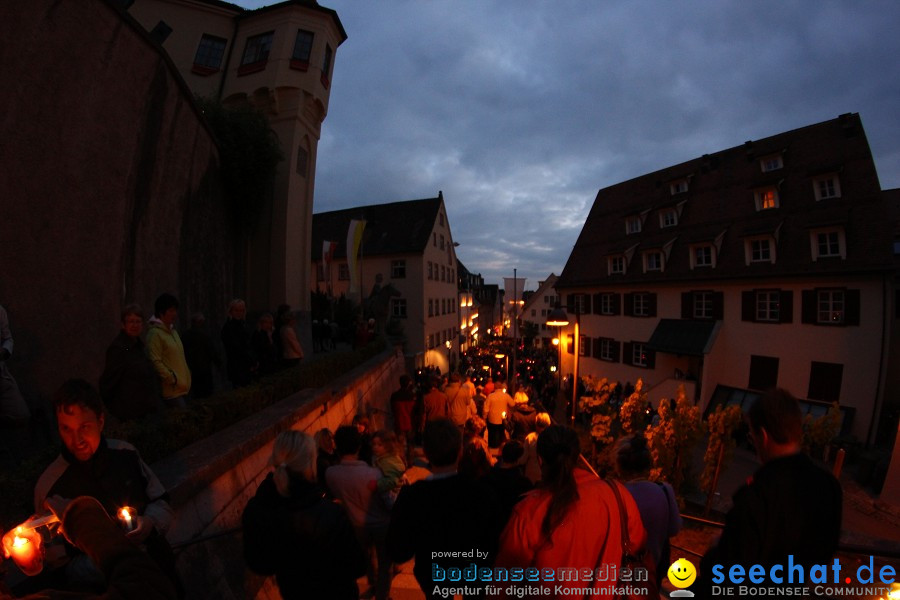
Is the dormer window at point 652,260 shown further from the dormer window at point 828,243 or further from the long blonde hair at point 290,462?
the long blonde hair at point 290,462

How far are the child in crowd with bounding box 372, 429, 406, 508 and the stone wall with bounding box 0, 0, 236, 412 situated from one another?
17.8 feet

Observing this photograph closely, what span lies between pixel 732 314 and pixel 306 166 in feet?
67.9

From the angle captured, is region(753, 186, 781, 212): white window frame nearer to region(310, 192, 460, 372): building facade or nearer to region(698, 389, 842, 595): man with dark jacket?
region(310, 192, 460, 372): building facade

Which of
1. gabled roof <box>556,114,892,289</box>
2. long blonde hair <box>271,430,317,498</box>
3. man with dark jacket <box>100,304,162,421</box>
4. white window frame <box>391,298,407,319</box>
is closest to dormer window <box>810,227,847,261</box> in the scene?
gabled roof <box>556,114,892,289</box>

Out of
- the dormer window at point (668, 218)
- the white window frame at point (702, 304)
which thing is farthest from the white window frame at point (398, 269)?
the white window frame at point (702, 304)

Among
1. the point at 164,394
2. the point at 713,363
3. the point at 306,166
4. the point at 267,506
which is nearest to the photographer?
the point at 267,506

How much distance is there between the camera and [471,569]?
2674 mm

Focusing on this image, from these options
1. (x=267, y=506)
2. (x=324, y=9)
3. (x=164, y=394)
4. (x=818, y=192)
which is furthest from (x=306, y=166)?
(x=818, y=192)

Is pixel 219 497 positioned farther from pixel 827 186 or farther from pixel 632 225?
pixel 632 225

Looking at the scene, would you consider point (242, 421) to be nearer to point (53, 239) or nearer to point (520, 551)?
point (53, 239)

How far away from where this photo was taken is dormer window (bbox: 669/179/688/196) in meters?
27.8

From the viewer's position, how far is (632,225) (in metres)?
29.4

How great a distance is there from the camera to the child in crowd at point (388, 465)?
3.87 m

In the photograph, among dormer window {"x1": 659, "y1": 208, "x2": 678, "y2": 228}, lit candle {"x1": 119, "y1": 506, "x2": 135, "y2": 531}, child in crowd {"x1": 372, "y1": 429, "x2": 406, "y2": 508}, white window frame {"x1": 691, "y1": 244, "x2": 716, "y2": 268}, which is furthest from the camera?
dormer window {"x1": 659, "y1": 208, "x2": 678, "y2": 228}
